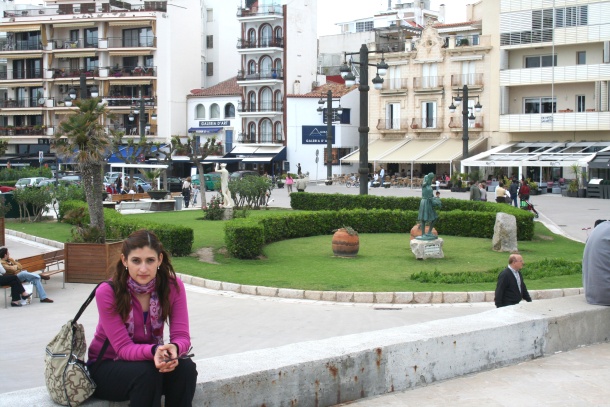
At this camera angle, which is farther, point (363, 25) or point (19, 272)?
point (363, 25)

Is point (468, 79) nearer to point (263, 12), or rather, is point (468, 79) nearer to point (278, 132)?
point (278, 132)

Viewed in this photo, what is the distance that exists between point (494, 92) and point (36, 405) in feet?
189

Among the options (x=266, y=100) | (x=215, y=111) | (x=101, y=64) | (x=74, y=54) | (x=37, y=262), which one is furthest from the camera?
(x=215, y=111)

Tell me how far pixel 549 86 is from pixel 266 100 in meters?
25.0

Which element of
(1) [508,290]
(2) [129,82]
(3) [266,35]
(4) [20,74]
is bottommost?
(1) [508,290]

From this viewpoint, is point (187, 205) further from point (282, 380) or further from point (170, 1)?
point (170, 1)

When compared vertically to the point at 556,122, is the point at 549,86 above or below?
above

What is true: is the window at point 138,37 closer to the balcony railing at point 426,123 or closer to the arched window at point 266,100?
the arched window at point 266,100

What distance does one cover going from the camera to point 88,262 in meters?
16.9

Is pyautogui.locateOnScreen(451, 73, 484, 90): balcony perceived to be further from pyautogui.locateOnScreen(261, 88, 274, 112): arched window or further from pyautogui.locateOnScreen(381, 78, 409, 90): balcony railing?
pyautogui.locateOnScreen(261, 88, 274, 112): arched window

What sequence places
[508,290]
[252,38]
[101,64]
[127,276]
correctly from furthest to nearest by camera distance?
[101,64] < [252,38] < [508,290] < [127,276]

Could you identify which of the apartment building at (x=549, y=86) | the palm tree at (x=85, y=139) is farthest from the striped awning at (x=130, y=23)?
the palm tree at (x=85, y=139)

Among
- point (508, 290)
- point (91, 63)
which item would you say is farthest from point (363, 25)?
point (508, 290)

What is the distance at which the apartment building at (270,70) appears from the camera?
7150 cm
